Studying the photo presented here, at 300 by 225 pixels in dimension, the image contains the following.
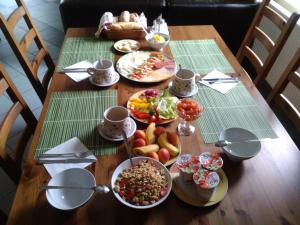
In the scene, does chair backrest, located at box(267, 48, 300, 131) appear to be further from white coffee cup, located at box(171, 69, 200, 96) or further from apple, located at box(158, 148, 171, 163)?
apple, located at box(158, 148, 171, 163)

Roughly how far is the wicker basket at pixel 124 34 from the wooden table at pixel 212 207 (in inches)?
31.5

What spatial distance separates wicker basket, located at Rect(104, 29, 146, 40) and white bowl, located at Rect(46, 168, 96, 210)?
0.94 m

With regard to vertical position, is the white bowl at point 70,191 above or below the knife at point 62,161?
above

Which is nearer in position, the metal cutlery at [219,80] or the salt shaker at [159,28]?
the metal cutlery at [219,80]

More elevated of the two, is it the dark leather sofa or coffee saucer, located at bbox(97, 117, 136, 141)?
coffee saucer, located at bbox(97, 117, 136, 141)

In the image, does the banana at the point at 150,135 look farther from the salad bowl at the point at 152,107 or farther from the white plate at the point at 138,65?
Answer: the white plate at the point at 138,65

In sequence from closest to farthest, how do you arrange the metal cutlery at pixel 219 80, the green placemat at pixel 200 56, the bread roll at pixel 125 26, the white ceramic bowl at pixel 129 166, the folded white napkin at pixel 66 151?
the white ceramic bowl at pixel 129 166, the folded white napkin at pixel 66 151, the metal cutlery at pixel 219 80, the green placemat at pixel 200 56, the bread roll at pixel 125 26

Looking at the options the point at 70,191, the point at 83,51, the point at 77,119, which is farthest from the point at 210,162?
the point at 83,51

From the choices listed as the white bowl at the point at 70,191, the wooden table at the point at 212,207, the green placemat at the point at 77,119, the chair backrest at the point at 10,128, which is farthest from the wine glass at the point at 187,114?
the chair backrest at the point at 10,128

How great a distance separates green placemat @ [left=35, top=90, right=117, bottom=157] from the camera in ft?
2.89

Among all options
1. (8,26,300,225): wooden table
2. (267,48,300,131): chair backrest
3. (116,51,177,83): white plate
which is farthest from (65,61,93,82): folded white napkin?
(267,48,300,131): chair backrest

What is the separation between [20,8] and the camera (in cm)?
138

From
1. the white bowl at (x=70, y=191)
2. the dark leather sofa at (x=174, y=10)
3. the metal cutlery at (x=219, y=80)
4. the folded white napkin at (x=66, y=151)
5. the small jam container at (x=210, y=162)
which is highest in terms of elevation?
the small jam container at (x=210, y=162)

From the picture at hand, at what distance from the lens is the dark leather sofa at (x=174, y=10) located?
6.98ft
